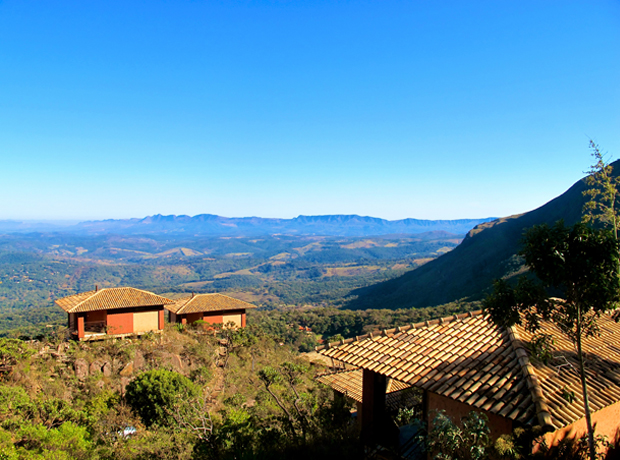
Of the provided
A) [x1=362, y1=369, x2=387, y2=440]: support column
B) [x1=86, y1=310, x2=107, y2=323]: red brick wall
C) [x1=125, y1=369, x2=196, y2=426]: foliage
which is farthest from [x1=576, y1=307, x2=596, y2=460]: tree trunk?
[x1=86, y1=310, x2=107, y2=323]: red brick wall

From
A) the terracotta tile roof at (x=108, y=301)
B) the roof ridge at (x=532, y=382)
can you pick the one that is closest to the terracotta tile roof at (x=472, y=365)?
the roof ridge at (x=532, y=382)

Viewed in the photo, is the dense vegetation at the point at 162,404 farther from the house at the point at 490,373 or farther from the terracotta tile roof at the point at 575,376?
the terracotta tile roof at the point at 575,376

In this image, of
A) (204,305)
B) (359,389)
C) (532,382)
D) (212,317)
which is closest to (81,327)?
(204,305)

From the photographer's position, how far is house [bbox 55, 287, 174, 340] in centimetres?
2047

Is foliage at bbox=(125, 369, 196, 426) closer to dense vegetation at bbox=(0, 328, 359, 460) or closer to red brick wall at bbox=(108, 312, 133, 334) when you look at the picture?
dense vegetation at bbox=(0, 328, 359, 460)

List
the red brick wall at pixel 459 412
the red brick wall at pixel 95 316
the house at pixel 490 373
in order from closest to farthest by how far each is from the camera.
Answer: the house at pixel 490 373
the red brick wall at pixel 459 412
the red brick wall at pixel 95 316

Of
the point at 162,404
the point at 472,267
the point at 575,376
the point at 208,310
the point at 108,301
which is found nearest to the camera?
the point at 575,376

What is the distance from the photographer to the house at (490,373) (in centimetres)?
561

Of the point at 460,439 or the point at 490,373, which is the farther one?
the point at 490,373

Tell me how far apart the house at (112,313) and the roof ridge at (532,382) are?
20611 millimetres

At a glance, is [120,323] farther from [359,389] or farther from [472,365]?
[472,365]

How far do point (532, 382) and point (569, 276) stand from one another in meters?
1.81

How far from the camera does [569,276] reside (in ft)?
17.2

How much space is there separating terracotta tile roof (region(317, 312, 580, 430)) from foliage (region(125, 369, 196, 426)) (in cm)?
1086
